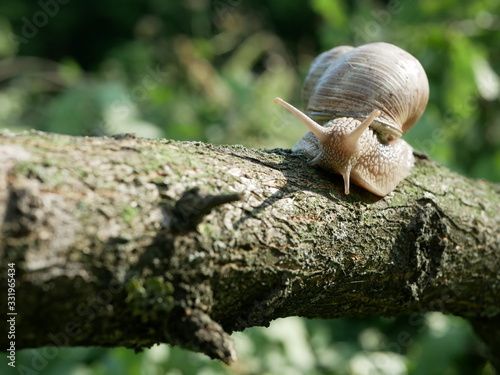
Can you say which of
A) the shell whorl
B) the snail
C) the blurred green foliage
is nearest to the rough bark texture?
the snail

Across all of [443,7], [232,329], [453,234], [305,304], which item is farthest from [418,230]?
[443,7]

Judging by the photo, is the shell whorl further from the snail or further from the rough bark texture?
the rough bark texture

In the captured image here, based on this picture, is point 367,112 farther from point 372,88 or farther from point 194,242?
point 194,242

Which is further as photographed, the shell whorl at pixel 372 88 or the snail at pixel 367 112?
the shell whorl at pixel 372 88

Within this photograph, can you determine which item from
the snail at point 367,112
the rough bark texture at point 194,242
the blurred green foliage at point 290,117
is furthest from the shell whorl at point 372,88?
the blurred green foliage at point 290,117

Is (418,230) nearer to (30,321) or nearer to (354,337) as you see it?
(30,321)

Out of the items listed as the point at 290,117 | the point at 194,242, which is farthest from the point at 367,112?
the point at 290,117

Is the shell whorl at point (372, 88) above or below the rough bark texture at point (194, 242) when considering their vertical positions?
above

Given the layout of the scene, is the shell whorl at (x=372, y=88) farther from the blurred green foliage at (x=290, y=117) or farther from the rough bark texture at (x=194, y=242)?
the blurred green foliage at (x=290, y=117)

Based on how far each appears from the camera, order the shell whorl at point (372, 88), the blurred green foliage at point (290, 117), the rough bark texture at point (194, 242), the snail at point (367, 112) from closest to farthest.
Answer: the rough bark texture at point (194, 242)
the snail at point (367, 112)
the shell whorl at point (372, 88)
the blurred green foliage at point (290, 117)
